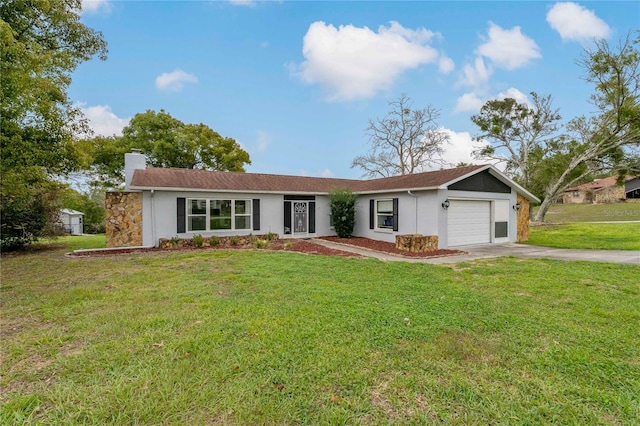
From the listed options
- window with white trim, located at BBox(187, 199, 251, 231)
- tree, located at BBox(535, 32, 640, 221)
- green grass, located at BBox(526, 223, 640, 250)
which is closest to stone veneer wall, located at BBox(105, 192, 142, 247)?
window with white trim, located at BBox(187, 199, 251, 231)

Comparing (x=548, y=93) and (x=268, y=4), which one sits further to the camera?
(x=548, y=93)

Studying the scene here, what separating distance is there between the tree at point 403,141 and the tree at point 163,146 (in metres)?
12.6

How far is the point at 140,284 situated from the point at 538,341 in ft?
21.7

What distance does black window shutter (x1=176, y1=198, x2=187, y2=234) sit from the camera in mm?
12648

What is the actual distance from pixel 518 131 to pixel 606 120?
7.07 meters

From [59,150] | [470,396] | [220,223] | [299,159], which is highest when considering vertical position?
[299,159]

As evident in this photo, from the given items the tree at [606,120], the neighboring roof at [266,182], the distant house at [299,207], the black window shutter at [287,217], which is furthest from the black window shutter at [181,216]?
the tree at [606,120]

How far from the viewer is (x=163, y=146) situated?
25812 mm

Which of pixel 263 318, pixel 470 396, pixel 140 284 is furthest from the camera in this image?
pixel 140 284

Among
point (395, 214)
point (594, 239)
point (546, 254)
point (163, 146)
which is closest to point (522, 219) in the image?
point (594, 239)

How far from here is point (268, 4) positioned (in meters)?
12.9

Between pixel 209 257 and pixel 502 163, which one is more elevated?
pixel 502 163

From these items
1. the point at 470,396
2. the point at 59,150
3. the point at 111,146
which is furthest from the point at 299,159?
the point at 470,396

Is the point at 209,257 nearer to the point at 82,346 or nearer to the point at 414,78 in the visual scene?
the point at 82,346
